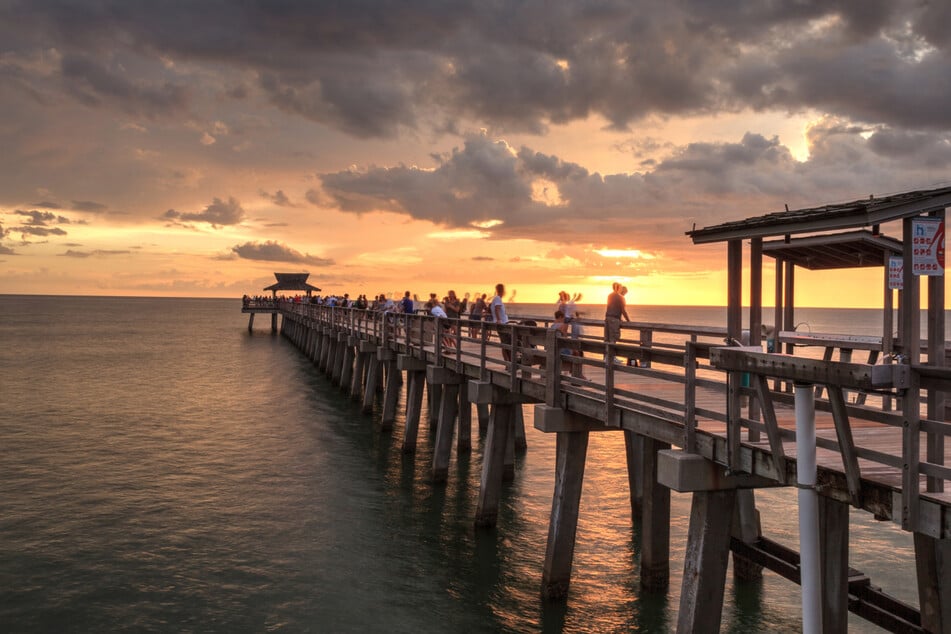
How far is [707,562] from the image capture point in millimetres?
6500

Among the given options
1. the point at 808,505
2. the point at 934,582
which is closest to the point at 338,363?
the point at 934,582

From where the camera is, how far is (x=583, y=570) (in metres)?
11.1

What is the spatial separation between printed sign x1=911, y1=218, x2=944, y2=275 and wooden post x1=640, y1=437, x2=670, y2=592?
4713 millimetres

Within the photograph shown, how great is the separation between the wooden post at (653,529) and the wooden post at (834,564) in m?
3.27

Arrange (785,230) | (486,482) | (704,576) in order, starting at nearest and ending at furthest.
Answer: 1. (704,576)
2. (785,230)
3. (486,482)

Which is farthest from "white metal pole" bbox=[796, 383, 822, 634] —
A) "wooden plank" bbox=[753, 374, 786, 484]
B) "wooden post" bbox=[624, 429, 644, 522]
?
"wooden post" bbox=[624, 429, 644, 522]

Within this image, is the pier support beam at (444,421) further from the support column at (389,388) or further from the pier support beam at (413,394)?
the support column at (389,388)

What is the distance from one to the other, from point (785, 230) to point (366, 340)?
65.6 ft

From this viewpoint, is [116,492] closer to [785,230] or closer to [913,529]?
[785,230]

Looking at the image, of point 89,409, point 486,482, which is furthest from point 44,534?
point 89,409

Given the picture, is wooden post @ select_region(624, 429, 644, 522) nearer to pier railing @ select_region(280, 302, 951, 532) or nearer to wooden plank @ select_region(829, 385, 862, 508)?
pier railing @ select_region(280, 302, 951, 532)

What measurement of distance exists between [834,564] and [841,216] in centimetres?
311

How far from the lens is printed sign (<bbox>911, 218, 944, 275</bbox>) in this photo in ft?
19.4

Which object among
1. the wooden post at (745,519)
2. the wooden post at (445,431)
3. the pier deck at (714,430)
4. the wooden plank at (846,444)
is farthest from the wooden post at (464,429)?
the wooden plank at (846,444)
